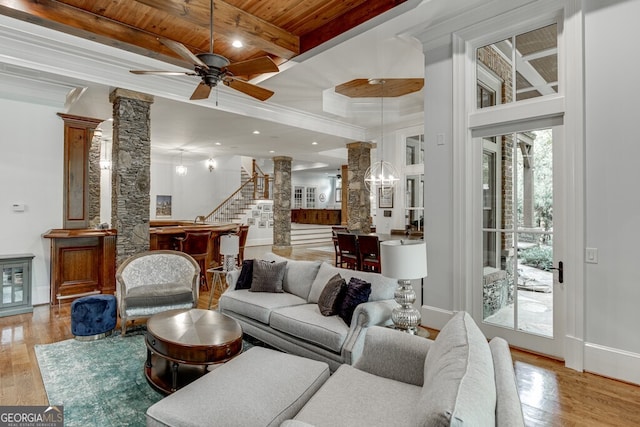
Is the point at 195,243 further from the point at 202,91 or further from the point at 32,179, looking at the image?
the point at 202,91

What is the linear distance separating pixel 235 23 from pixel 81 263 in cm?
420

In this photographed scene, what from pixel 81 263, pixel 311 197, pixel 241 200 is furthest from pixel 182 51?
pixel 311 197

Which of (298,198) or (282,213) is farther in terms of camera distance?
(298,198)

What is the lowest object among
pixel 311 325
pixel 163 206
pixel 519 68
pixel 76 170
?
pixel 311 325

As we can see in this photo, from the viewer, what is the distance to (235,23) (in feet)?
12.6

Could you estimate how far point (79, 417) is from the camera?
2.32m

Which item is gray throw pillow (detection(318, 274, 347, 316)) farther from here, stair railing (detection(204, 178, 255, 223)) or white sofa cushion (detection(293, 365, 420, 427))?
stair railing (detection(204, 178, 255, 223))

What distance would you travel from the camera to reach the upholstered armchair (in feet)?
12.7

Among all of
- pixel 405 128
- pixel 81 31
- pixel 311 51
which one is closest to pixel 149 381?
pixel 81 31

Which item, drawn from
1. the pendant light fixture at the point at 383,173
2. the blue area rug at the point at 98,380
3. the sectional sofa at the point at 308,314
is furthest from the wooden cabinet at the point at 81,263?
the pendant light fixture at the point at 383,173

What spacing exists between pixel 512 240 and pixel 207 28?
411cm

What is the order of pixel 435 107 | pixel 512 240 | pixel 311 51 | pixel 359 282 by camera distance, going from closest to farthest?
pixel 359 282 → pixel 512 240 → pixel 435 107 → pixel 311 51

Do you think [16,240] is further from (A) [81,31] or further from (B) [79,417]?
(B) [79,417]

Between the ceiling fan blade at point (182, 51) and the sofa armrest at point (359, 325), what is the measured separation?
8.07ft
